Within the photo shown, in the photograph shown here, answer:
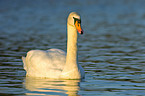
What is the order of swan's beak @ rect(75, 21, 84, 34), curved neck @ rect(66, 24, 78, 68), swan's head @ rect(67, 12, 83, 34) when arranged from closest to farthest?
swan's beak @ rect(75, 21, 84, 34)
swan's head @ rect(67, 12, 83, 34)
curved neck @ rect(66, 24, 78, 68)

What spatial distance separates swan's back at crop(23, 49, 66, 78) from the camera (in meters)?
13.7

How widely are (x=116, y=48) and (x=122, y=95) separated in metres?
9.11

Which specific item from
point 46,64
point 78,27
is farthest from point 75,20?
point 46,64

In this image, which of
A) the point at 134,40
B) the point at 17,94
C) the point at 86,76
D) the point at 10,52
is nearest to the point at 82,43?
the point at 134,40

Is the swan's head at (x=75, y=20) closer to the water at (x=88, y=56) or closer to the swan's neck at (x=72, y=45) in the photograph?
the swan's neck at (x=72, y=45)

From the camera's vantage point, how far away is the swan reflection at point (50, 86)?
1145cm

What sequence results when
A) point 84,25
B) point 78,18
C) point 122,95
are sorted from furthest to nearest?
1. point 84,25
2. point 78,18
3. point 122,95

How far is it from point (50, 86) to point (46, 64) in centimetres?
162

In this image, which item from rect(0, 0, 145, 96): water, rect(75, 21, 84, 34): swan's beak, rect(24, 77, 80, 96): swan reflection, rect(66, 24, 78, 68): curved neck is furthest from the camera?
rect(66, 24, 78, 68): curved neck

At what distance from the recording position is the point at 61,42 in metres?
22.3

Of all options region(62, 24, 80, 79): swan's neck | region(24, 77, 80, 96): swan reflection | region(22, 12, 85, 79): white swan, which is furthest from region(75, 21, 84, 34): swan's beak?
region(24, 77, 80, 96): swan reflection

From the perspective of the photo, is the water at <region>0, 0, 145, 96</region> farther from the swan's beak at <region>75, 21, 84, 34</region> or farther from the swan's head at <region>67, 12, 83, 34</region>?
the swan's head at <region>67, 12, 83, 34</region>

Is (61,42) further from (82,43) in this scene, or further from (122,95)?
(122,95)

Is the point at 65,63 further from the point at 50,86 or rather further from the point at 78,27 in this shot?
the point at 50,86
